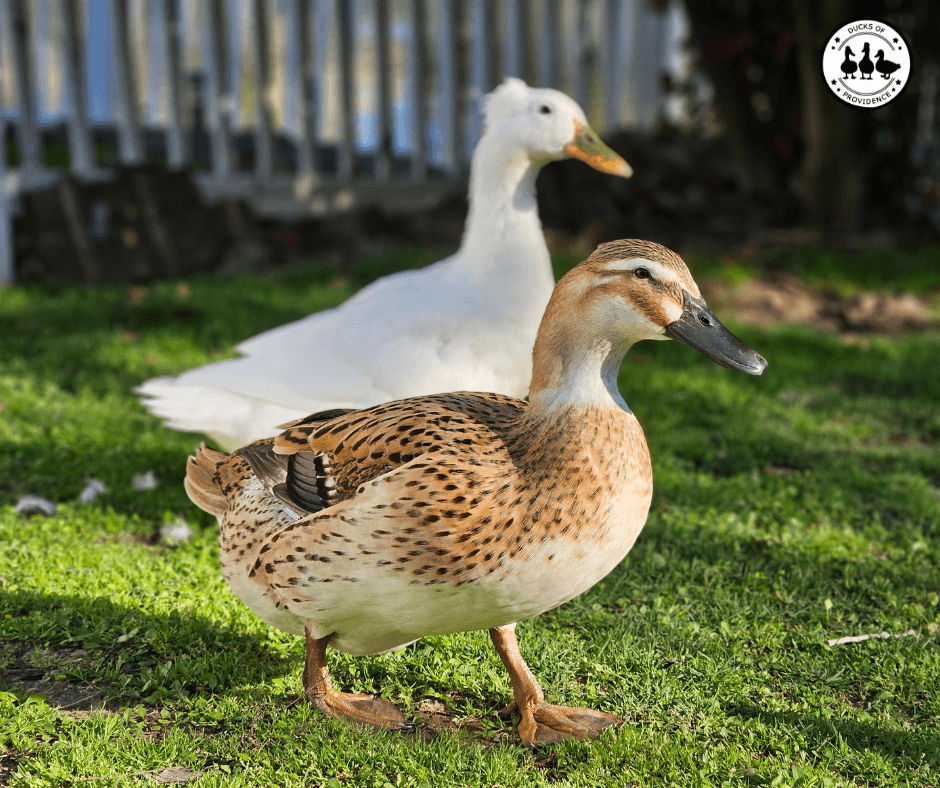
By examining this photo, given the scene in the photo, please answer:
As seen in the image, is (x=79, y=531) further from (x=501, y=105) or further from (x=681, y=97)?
(x=681, y=97)

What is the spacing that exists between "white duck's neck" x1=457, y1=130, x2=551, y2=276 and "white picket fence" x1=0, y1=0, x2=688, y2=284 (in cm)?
481

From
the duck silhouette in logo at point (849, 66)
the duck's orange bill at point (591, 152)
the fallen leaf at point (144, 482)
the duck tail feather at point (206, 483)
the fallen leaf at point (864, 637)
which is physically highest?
the duck silhouette in logo at point (849, 66)

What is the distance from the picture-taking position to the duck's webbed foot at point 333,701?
277 cm

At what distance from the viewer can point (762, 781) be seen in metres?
2.62

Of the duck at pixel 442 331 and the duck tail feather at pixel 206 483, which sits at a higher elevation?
the duck at pixel 442 331

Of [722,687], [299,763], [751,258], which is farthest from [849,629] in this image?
[751,258]

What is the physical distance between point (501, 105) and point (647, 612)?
2.28 meters

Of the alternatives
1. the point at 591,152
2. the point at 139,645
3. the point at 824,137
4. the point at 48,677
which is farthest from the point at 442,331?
the point at 824,137

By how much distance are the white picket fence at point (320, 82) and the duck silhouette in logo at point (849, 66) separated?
124 inches

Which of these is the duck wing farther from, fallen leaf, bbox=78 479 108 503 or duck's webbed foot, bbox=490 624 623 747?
fallen leaf, bbox=78 479 108 503

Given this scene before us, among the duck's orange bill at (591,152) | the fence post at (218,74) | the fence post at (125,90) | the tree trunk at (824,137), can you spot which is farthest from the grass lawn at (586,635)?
the tree trunk at (824,137)

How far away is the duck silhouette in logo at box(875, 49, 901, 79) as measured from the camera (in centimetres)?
685

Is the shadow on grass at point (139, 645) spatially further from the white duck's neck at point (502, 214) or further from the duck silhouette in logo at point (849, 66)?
the duck silhouette in logo at point (849, 66)

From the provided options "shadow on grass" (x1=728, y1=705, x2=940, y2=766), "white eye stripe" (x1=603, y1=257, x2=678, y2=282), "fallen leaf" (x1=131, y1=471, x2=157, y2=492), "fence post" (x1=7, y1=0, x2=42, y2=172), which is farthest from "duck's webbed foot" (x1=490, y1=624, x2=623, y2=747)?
"fence post" (x1=7, y1=0, x2=42, y2=172)
